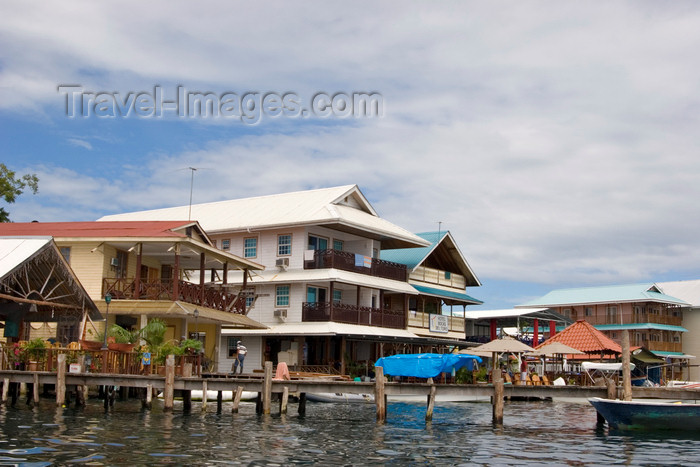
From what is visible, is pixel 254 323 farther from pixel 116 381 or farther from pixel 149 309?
pixel 116 381

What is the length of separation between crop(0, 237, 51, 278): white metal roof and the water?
195 inches

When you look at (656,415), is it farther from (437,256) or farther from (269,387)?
(437,256)

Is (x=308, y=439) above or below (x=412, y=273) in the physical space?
below

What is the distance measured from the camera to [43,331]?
37625 mm

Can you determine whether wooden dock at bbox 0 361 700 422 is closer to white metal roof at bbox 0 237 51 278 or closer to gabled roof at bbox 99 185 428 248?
white metal roof at bbox 0 237 51 278

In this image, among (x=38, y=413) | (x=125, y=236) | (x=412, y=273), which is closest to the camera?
(x=38, y=413)

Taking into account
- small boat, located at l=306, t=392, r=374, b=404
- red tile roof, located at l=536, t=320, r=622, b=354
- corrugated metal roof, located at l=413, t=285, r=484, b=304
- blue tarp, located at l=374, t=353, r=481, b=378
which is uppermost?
corrugated metal roof, located at l=413, t=285, r=484, b=304

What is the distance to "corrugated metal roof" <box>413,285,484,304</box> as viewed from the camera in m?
52.9

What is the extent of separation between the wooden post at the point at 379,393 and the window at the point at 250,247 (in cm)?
2101

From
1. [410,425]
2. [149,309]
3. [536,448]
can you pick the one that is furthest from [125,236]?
[536,448]

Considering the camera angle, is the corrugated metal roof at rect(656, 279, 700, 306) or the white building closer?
the white building

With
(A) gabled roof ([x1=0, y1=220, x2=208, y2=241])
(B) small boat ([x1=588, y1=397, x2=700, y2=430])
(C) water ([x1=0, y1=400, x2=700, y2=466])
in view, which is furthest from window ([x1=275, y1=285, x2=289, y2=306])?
(B) small boat ([x1=588, y1=397, x2=700, y2=430])

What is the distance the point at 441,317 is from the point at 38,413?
1202 inches

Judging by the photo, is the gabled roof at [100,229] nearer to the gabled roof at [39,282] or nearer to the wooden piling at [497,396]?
the gabled roof at [39,282]
